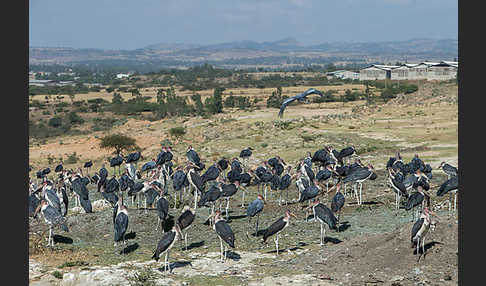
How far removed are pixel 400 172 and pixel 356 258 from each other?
9.02 metres

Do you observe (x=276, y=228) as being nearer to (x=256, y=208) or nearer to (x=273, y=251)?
(x=273, y=251)

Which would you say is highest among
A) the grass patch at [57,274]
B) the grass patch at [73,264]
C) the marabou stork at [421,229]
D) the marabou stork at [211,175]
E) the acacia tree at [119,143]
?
the marabou stork at [211,175]

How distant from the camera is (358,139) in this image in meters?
49.7

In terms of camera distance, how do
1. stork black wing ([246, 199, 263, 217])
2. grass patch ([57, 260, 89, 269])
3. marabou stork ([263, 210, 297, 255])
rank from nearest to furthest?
marabou stork ([263, 210, 297, 255]) → grass patch ([57, 260, 89, 269]) → stork black wing ([246, 199, 263, 217])

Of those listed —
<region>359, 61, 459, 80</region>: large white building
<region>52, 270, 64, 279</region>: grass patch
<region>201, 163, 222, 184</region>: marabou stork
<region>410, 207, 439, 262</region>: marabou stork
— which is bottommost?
<region>52, 270, 64, 279</region>: grass patch

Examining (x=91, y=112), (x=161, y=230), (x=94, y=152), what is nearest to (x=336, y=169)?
(x=161, y=230)

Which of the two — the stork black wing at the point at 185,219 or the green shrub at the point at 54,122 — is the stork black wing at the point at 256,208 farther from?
the green shrub at the point at 54,122

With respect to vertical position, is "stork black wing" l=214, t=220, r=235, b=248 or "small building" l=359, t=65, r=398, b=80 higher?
"small building" l=359, t=65, r=398, b=80

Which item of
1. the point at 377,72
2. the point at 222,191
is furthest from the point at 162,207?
the point at 377,72

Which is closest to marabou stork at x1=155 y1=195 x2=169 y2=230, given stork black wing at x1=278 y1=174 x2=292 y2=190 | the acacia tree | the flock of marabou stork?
the flock of marabou stork

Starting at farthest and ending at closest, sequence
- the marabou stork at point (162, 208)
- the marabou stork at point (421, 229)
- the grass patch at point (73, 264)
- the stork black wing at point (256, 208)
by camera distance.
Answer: the marabou stork at point (162, 208)
the stork black wing at point (256, 208)
the grass patch at point (73, 264)
the marabou stork at point (421, 229)

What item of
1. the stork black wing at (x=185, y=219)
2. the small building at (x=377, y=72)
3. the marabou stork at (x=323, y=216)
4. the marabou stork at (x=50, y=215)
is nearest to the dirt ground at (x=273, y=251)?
the marabou stork at (x=323, y=216)

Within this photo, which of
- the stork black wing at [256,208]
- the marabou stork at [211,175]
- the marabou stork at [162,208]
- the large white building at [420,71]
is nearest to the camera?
the stork black wing at [256,208]

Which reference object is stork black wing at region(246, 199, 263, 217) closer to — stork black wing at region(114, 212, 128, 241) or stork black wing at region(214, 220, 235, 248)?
stork black wing at region(214, 220, 235, 248)
